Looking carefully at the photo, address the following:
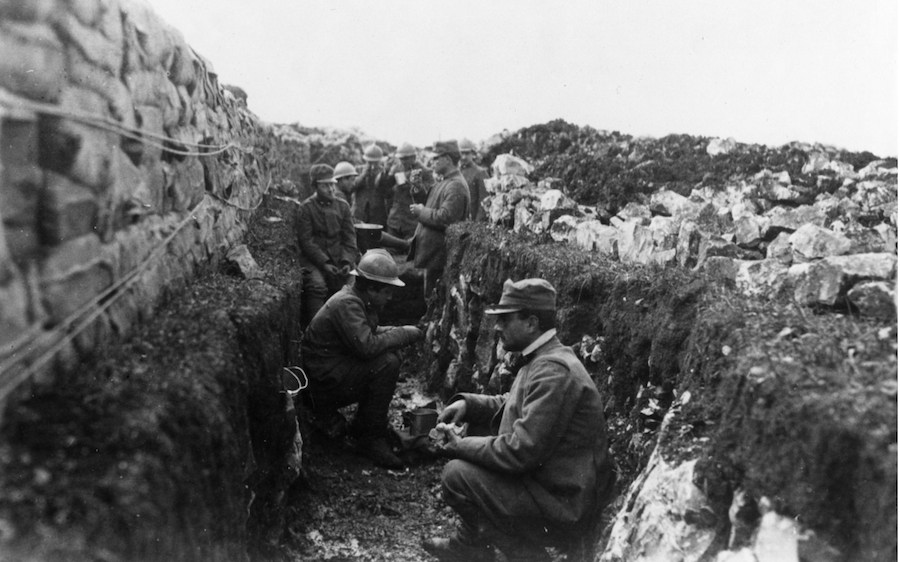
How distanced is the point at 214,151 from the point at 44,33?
3.32m

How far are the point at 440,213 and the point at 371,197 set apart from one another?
3.43 m

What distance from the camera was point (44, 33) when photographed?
250 centimetres

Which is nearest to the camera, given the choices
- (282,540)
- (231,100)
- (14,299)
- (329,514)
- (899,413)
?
(899,413)

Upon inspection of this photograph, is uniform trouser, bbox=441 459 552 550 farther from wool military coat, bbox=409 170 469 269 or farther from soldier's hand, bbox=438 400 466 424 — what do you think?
wool military coat, bbox=409 170 469 269

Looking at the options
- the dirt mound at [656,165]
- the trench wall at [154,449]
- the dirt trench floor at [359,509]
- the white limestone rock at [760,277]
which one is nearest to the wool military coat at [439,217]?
the dirt mound at [656,165]

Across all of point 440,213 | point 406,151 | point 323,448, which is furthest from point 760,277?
point 406,151

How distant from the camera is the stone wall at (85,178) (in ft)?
7.44

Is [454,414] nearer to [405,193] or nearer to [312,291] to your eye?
[312,291]

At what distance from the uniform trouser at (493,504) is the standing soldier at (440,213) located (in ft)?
16.0

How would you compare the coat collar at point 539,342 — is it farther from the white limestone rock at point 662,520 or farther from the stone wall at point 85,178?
the stone wall at point 85,178

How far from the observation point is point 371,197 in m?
11.6

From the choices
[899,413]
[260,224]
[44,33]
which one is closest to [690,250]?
[899,413]

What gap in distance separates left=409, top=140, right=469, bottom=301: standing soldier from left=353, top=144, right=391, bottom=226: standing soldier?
9.35ft

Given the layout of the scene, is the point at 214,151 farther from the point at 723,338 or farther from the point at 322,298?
the point at 723,338
